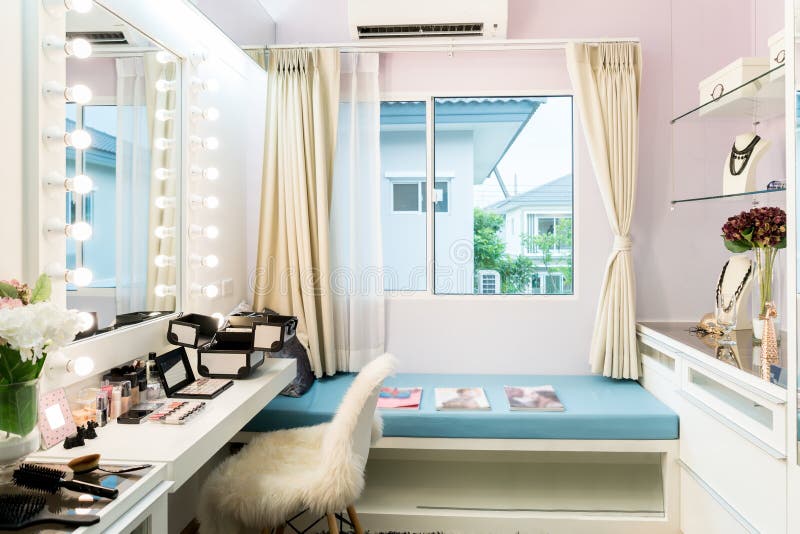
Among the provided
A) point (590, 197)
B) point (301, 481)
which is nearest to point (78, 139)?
point (301, 481)

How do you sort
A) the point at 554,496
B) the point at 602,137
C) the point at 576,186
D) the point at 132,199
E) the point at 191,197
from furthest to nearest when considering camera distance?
the point at 576,186, the point at 602,137, the point at 554,496, the point at 191,197, the point at 132,199

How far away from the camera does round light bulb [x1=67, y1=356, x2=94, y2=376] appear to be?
1562 mm

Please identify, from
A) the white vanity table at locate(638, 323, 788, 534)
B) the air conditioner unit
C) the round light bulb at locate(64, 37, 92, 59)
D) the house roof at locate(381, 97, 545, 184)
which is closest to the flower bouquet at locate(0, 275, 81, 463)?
the round light bulb at locate(64, 37, 92, 59)

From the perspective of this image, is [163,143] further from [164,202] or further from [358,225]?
[358,225]

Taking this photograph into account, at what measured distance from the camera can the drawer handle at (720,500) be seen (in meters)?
1.95

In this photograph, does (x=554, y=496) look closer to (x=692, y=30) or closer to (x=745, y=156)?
(x=745, y=156)

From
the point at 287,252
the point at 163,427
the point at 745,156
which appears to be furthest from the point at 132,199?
the point at 745,156

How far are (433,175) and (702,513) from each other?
2079mm

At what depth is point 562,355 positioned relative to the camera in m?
3.12

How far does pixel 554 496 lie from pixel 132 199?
224cm

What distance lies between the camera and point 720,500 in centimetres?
212

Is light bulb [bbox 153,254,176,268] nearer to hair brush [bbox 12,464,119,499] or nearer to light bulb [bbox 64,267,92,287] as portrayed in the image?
light bulb [bbox 64,267,92,287]

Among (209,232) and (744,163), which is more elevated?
(744,163)

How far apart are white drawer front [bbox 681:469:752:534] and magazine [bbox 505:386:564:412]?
0.60 meters
